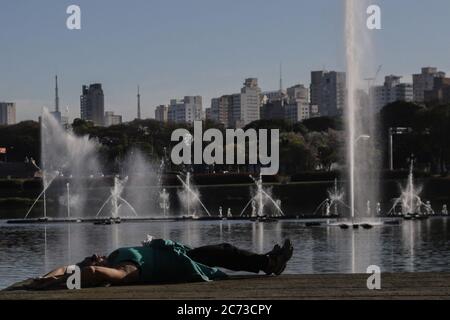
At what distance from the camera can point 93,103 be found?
11825cm

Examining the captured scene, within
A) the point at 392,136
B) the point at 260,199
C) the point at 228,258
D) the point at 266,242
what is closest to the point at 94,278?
the point at 228,258

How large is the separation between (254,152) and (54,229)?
146ft

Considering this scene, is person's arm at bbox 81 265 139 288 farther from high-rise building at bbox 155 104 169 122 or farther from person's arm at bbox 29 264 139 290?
high-rise building at bbox 155 104 169 122

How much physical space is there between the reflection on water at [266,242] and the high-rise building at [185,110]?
90.8 m

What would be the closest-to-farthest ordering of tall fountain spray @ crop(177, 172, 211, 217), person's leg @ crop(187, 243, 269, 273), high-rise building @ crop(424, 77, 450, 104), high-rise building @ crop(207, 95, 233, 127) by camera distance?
person's leg @ crop(187, 243, 269, 273) < tall fountain spray @ crop(177, 172, 211, 217) < high-rise building @ crop(424, 77, 450, 104) < high-rise building @ crop(207, 95, 233, 127)

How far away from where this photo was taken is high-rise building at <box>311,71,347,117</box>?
138 m

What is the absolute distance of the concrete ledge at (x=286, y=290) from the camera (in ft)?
27.2

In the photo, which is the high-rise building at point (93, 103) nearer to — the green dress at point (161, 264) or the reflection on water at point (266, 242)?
the reflection on water at point (266, 242)

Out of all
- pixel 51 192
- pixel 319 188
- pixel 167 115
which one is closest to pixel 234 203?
pixel 319 188

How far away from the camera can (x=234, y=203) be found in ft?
238

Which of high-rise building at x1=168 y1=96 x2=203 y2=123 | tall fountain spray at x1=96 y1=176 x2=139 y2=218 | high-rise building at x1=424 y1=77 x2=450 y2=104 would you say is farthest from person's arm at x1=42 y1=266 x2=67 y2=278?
high-rise building at x1=424 y1=77 x2=450 y2=104

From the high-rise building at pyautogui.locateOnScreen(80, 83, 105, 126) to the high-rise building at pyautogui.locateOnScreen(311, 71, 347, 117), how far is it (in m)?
29.4

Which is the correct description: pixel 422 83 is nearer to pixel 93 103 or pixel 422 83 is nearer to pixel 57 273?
pixel 93 103

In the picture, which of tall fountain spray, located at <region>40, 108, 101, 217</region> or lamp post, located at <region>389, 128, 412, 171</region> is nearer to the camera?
tall fountain spray, located at <region>40, 108, 101, 217</region>
